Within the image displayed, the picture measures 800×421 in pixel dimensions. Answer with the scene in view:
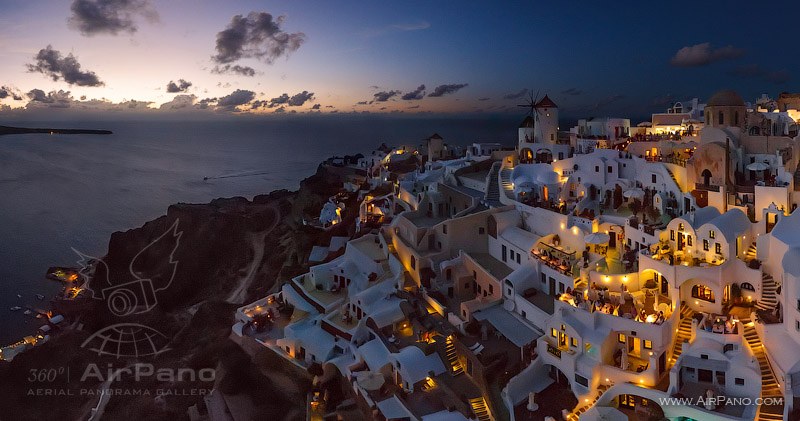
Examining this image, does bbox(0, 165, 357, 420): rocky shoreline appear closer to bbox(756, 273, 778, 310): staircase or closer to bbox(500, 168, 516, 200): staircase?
bbox(500, 168, 516, 200): staircase

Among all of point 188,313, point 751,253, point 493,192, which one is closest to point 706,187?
point 751,253

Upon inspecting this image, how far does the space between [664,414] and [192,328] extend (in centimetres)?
2783

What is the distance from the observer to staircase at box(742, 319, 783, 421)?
14828 mm

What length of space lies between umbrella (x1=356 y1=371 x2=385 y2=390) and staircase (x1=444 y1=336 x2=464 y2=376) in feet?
9.16

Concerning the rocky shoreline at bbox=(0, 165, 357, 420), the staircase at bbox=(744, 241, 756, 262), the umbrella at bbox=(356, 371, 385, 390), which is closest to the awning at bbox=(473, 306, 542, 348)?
the umbrella at bbox=(356, 371, 385, 390)

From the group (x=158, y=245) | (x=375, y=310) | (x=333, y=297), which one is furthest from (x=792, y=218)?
(x=158, y=245)

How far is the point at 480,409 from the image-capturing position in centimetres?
1911

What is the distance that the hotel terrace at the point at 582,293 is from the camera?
1686 cm

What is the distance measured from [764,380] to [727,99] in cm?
1781

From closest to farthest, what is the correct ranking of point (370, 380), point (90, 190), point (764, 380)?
point (764, 380)
point (370, 380)
point (90, 190)

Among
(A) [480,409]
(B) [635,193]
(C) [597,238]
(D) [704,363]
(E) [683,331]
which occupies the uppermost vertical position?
(B) [635,193]

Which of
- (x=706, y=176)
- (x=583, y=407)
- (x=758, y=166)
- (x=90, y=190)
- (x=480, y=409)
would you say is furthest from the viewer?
(x=90, y=190)

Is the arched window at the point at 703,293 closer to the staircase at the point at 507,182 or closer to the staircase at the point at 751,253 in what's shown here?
the staircase at the point at 751,253

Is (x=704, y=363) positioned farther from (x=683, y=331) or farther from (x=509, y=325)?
(x=509, y=325)
